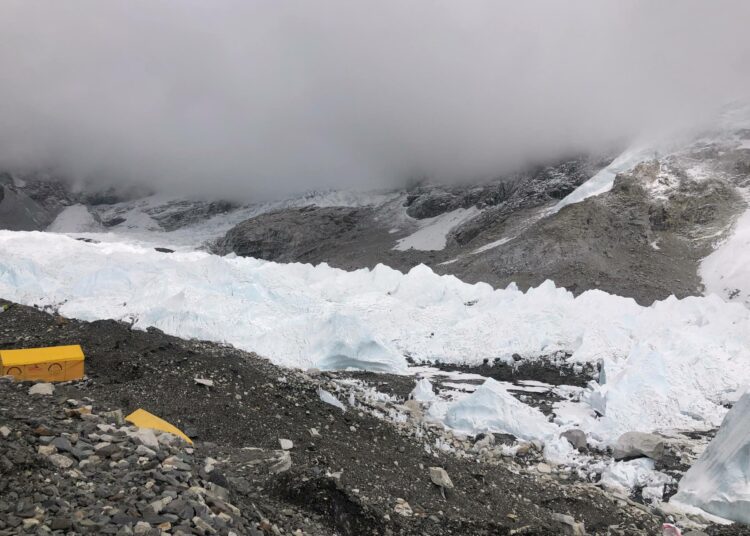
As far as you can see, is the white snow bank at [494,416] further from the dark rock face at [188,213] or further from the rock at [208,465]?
the dark rock face at [188,213]

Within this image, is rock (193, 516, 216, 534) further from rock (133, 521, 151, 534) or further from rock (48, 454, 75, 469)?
rock (48, 454, 75, 469)

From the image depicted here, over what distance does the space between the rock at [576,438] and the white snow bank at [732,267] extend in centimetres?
4142

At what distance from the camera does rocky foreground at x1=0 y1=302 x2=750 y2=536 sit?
11.1 feet

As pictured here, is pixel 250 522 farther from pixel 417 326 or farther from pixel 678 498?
pixel 417 326

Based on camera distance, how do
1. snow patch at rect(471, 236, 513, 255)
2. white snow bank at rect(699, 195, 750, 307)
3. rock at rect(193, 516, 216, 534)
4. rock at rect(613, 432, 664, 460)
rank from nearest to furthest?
rock at rect(193, 516, 216, 534), rock at rect(613, 432, 664, 460), white snow bank at rect(699, 195, 750, 307), snow patch at rect(471, 236, 513, 255)

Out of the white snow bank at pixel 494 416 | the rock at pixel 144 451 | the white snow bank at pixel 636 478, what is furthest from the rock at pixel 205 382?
the white snow bank at pixel 636 478

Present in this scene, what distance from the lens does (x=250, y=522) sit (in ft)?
12.9

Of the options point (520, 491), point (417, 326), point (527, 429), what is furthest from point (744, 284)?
point (520, 491)

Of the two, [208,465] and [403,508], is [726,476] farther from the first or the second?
[208,465]

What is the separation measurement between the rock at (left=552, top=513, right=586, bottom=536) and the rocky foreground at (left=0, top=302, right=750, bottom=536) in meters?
0.03

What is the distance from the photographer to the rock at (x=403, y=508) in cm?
564

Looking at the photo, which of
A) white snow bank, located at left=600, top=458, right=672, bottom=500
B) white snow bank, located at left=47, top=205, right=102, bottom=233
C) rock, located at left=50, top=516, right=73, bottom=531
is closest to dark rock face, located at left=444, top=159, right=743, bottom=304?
white snow bank, located at left=600, top=458, right=672, bottom=500

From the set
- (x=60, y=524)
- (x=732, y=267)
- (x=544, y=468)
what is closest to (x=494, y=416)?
(x=544, y=468)

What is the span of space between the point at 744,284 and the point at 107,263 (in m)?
50.6
